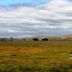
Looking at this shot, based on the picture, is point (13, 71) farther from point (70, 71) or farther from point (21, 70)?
point (70, 71)

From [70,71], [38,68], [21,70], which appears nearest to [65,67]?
[70,71]

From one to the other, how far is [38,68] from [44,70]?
80.9 inches

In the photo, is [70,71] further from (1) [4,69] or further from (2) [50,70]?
(1) [4,69]

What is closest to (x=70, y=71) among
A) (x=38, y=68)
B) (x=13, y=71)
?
(x=38, y=68)

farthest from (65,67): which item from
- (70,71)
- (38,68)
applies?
(38,68)

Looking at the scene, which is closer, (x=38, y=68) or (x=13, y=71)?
(x=13, y=71)

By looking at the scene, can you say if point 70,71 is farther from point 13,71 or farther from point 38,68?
point 13,71

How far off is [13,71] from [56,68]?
22.1 ft

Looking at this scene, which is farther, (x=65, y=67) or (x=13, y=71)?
(x=65, y=67)

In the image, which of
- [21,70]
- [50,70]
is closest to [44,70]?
[50,70]

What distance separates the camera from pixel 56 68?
137 ft

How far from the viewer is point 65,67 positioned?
43.1 metres

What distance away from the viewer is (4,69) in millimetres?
41844

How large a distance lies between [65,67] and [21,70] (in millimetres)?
7168
